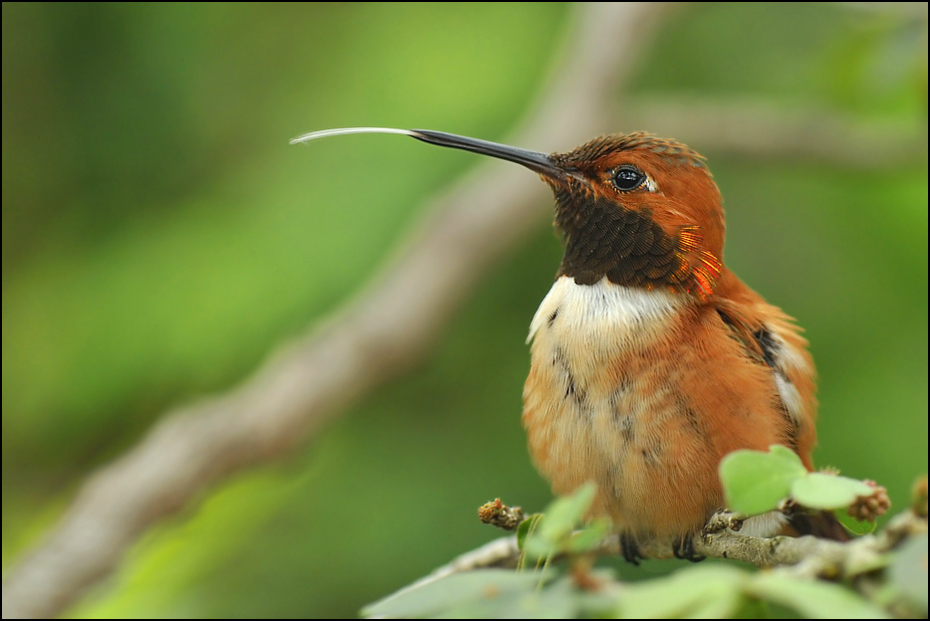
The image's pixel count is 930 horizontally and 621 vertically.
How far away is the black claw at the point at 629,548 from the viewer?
229cm

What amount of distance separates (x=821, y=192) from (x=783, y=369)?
3.26m

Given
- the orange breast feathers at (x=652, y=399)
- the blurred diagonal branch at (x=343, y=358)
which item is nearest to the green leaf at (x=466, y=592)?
the orange breast feathers at (x=652, y=399)

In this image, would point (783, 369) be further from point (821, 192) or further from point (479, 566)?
point (821, 192)

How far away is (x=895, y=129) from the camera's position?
188 inches

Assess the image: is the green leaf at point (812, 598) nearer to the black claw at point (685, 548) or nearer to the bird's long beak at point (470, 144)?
the black claw at point (685, 548)

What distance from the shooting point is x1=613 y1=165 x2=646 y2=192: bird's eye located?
89.4 inches

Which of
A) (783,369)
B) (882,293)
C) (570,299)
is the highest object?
(882,293)

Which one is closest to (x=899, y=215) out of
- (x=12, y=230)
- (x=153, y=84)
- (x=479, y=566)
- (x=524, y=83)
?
(x=524, y=83)

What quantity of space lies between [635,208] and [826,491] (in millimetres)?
1463

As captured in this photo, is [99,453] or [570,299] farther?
[99,453]

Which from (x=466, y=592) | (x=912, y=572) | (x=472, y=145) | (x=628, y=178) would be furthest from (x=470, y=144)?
(x=912, y=572)

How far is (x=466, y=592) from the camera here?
0.80 metres

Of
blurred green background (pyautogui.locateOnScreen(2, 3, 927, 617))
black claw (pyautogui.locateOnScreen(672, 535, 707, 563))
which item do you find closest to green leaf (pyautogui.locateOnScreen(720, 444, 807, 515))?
black claw (pyautogui.locateOnScreen(672, 535, 707, 563))

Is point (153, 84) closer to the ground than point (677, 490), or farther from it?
farther from it
